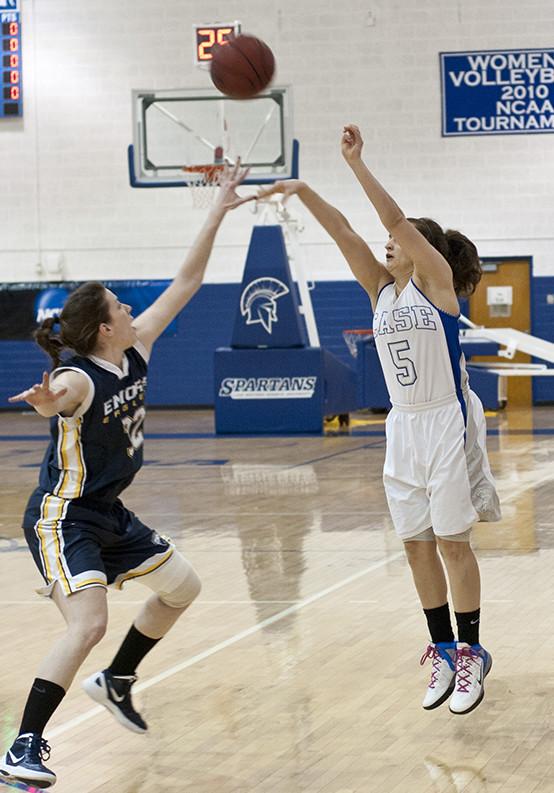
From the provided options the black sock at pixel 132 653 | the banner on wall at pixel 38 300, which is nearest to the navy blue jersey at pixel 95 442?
the black sock at pixel 132 653

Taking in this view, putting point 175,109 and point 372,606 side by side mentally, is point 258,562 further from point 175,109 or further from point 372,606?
point 175,109

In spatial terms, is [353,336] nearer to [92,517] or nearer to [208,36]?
[208,36]

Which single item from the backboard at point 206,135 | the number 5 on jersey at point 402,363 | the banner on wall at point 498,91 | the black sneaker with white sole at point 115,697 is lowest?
the black sneaker with white sole at point 115,697

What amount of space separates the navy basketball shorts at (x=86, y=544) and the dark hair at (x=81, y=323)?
1.47 feet

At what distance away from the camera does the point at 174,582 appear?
3852 mm

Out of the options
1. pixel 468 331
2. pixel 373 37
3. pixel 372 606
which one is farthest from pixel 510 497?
pixel 373 37

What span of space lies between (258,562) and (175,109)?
11313mm

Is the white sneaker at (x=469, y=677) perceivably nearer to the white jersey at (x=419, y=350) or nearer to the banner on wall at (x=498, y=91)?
the white jersey at (x=419, y=350)

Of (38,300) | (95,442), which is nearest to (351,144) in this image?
(95,442)

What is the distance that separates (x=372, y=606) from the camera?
19.1ft

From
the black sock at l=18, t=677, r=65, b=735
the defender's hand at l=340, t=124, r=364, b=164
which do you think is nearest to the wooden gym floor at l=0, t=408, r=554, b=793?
the black sock at l=18, t=677, r=65, b=735

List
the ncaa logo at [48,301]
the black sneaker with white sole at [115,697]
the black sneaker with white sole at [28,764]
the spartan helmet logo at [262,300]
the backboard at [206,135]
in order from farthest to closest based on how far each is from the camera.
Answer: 1. the ncaa logo at [48,301]
2. the backboard at [206,135]
3. the spartan helmet logo at [262,300]
4. the black sneaker with white sole at [115,697]
5. the black sneaker with white sole at [28,764]

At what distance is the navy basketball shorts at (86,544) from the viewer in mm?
3533

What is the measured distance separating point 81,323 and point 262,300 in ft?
38.0
